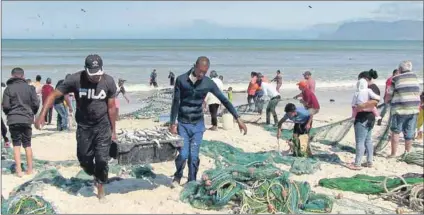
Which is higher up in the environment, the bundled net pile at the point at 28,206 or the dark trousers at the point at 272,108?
the dark trousers at the point at 272,108

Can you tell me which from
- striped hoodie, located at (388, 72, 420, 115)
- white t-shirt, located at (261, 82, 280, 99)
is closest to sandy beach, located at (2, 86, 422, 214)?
striped hoodie, located at (388, 72, 420, 115)

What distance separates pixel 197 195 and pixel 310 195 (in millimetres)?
1271

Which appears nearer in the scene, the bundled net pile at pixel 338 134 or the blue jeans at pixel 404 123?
the blue jeans at pixel 404 123

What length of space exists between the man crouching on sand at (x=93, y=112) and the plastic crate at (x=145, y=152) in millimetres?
151

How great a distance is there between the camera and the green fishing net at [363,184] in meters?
6.30

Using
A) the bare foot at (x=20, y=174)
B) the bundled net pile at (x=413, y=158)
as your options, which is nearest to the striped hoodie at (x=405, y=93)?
the bundled net pile at (x=413, y=158)

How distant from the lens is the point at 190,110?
238 inches

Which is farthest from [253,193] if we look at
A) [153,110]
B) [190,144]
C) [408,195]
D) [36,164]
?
[153,110]

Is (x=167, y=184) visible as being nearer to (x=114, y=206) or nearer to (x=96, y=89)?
(x=114, y=206)

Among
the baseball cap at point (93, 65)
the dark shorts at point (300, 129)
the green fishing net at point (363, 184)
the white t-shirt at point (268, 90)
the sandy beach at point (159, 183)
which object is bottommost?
the sandy beach at point (159, 183)

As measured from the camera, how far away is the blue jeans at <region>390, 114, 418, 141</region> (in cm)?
841

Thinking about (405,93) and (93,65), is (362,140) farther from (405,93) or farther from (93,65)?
(93,65)

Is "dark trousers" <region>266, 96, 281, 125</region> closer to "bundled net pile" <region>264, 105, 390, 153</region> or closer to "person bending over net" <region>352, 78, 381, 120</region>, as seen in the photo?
"bundled net pile" <region>264, 105, 390, 153</region>

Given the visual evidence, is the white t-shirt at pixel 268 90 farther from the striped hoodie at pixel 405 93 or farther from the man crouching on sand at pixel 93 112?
the man crouching on sand at pixel 93 112
